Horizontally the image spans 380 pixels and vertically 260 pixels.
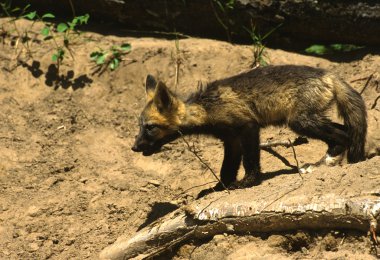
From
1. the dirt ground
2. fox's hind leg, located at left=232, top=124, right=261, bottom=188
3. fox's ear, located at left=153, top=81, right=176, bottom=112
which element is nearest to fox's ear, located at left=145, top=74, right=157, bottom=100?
fox's ear, located at left=153, top=81, right=176, bottom=112

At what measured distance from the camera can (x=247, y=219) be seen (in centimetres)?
553

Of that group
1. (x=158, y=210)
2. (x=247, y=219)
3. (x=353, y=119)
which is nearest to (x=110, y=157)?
(x=158, y=210)

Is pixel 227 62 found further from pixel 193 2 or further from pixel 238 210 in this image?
pixel 238 210

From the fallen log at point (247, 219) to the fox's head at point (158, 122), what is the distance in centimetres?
129

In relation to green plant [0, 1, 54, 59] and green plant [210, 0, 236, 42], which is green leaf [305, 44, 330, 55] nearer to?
green plant [210, 0, 236, 42]

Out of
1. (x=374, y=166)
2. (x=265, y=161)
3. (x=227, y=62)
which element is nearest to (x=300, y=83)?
(x=265, y=161)

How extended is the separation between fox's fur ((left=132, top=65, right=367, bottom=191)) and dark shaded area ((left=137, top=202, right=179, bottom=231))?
2.26 ft

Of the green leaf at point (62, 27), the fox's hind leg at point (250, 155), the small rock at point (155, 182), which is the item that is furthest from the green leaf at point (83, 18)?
the fox's hind leg at point (250, 155)

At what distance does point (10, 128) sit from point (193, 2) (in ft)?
11.7

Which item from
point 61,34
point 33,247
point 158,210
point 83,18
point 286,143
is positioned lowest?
point 33,247

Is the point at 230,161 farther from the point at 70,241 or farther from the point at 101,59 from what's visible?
the point at 101,59

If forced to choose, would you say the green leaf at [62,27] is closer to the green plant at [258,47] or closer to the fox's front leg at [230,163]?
the green plant at [258,47]

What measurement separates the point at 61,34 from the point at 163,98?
3.60 meters

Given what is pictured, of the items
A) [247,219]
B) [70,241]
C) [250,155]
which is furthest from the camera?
[250,155]
